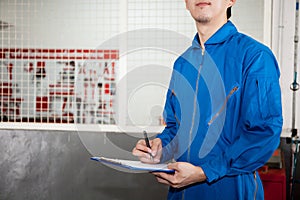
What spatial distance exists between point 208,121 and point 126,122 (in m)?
1.82

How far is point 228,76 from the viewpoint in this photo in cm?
133

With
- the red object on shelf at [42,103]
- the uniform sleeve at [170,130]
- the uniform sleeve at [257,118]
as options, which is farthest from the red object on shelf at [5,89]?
the uniform sleeve at [257,118]

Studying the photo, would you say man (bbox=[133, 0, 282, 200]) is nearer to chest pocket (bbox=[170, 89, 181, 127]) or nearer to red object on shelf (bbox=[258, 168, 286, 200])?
chest pocket (bbox=[170, 89, 181, 127])

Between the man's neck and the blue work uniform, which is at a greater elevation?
the man's neck

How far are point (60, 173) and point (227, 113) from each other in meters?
2.23

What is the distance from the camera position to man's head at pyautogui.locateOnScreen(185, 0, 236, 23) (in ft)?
4.56

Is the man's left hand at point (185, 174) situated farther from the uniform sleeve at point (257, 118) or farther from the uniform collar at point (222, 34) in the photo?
the uniform collar at point (222, 34)

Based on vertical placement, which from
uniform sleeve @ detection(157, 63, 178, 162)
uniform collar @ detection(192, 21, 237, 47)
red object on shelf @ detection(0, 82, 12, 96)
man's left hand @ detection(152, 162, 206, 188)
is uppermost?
uniform collar @ detection(192, 21, 237, 47)

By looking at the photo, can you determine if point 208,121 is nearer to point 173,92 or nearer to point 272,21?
point 173,92

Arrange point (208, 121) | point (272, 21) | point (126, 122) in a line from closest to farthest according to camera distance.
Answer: point (208, 121), point (272, 21), point (126, 122)

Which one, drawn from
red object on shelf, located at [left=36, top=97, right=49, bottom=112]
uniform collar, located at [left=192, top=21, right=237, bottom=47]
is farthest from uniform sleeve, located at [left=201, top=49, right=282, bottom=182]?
red object on shelf, located at [left=36, top=97, right=49, bottom=112]

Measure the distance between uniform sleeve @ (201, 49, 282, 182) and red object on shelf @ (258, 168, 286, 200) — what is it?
3.85 ft

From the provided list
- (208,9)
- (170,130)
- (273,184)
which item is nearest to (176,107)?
(170,130)

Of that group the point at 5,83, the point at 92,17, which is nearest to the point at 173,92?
the point at 92,17
